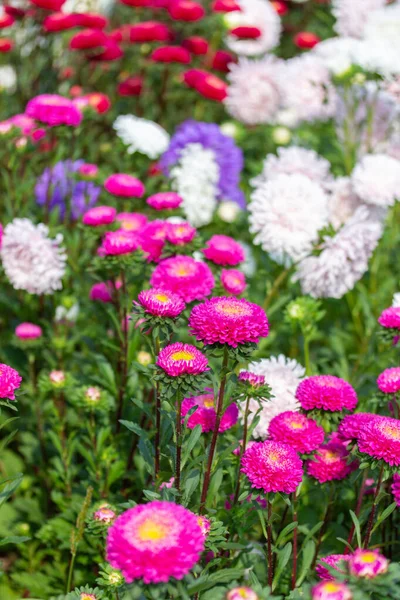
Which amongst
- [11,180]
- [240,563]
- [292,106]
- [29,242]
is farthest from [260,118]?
[240,563]

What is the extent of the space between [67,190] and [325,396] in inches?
87.8

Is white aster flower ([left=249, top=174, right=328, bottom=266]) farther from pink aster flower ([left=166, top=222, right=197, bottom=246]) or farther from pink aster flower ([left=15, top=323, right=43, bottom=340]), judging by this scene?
pink aster flower ([left=15, top=323, right=43, bottom=340])

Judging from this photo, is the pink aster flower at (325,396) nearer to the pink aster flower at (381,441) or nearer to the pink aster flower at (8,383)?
the pink aster flower at (381,441)

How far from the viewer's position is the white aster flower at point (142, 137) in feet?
12.3

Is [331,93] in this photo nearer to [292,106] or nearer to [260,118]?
[292,106]

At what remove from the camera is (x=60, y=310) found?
128 inches

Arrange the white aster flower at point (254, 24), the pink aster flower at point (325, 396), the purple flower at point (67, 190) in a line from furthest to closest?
1. the white aster flower at point (254, 24)
2. the purple flower at point (67, 190)
3. the pink aster flower at point (325, 396)

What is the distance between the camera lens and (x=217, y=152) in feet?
13.3

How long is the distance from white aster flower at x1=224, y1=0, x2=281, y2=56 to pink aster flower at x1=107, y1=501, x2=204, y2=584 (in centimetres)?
485

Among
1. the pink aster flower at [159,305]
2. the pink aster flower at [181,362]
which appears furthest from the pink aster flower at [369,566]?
the pink aster flower at [159,305]

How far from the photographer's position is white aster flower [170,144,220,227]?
3.78 m

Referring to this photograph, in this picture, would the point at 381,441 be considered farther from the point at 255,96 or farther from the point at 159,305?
the point at 255,96

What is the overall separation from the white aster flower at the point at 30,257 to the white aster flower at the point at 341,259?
39.2 inches

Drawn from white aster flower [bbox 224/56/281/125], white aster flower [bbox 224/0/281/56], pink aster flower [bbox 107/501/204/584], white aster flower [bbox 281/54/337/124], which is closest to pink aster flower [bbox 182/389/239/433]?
pink aster flower [bbox 107/501/204/584]
